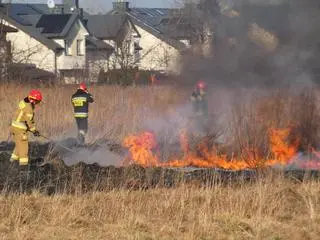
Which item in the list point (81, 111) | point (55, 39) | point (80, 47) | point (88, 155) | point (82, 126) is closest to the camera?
point (88, 155)

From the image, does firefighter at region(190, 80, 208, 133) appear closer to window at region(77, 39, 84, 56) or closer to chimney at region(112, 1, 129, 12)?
window at region(77, 39, 84, 56)

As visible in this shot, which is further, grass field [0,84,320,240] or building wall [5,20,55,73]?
building wall [5,20,55,73]

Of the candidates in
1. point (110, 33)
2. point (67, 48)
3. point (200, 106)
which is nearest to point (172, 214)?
point (200, 106)

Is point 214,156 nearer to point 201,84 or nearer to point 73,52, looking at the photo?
point 201,84

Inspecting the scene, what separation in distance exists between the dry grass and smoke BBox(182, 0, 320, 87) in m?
4.21

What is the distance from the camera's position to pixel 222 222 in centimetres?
784

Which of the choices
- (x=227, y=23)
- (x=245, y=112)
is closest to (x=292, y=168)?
(x=245, y=112)

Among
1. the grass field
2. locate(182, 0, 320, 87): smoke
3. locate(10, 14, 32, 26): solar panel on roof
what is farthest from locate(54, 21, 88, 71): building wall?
the grass field

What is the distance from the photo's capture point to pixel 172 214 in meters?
8.25

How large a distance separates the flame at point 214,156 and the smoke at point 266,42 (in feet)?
4.11

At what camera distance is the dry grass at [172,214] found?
24.2ft

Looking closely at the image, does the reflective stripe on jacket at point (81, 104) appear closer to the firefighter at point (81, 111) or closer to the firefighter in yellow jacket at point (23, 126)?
the firefighter at point (81, 111)

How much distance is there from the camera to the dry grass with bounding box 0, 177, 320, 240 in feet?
24.2

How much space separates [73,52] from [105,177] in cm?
4736
